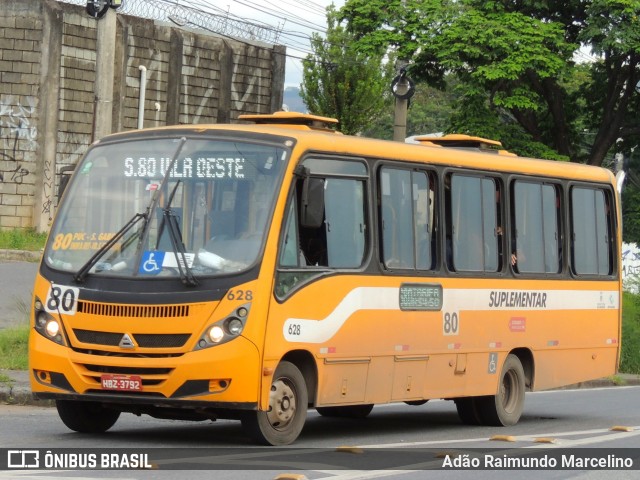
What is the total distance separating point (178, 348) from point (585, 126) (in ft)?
94.0

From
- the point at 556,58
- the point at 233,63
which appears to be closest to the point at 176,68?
the point at 233,63

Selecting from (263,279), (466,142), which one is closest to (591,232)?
(466,142)

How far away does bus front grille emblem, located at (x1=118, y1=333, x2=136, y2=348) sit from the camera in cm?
1143

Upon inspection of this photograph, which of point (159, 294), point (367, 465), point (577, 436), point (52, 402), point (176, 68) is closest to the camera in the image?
point (367, 465)

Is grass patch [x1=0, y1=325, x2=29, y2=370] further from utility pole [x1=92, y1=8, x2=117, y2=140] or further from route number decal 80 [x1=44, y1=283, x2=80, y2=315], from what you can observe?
route number decal 80 [x1=44, y1=283, x2=80, y2=315]

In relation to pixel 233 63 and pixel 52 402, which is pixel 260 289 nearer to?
pixel 52 402

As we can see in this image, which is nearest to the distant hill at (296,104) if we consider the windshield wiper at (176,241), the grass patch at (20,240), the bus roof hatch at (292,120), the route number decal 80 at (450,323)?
the grass patch at (20,240)

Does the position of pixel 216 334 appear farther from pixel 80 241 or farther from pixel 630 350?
pixel 630 350

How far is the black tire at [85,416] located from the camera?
12227mm

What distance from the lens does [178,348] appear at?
11352 mm

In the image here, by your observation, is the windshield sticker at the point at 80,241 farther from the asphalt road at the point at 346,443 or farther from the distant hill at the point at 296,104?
the distant hill at the point at 296,104

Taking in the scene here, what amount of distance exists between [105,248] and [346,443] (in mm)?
2714

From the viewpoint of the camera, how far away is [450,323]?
14523mm

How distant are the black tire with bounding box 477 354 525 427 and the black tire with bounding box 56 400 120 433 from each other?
4623mm
